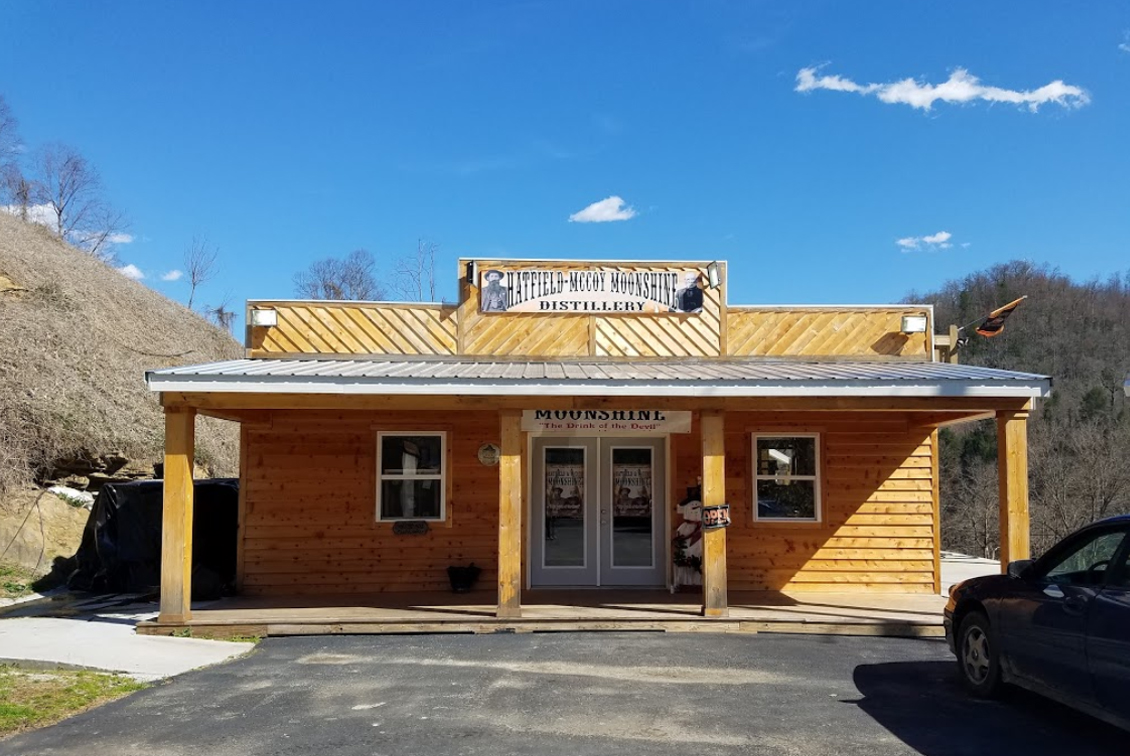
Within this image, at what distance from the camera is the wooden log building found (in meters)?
12.3

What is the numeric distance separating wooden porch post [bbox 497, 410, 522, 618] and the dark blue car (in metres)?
4.61

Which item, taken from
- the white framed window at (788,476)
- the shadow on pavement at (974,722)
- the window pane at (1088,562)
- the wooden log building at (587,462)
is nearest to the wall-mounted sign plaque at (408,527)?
the wooden log building at (587,462)

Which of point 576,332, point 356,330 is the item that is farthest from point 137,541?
point 576,332

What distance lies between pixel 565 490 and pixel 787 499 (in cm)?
320

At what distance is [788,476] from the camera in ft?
41.9

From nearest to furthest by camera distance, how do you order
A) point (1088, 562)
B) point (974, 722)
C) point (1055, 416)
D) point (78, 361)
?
point (974, 722)
point (1088, 562)
point (78, 361)
point (1055, 416)

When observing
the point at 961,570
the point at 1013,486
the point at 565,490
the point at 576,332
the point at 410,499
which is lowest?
the point at 961,570

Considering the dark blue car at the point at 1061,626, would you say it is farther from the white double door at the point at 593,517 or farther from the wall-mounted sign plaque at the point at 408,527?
the wall-mounted sign plaque at the point at 408,527

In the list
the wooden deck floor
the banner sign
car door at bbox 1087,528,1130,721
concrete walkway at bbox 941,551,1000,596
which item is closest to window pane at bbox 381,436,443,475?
the wooden deck floor

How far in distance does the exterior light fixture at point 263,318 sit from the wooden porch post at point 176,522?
8.21 feet

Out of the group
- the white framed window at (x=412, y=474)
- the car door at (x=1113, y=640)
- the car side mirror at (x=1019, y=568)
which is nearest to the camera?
the car door at (x=1113, y=640)

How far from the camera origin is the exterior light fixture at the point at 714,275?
12.5m

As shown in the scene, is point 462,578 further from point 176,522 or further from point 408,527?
point 176,522

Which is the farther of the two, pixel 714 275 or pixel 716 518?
pixel 714 275
